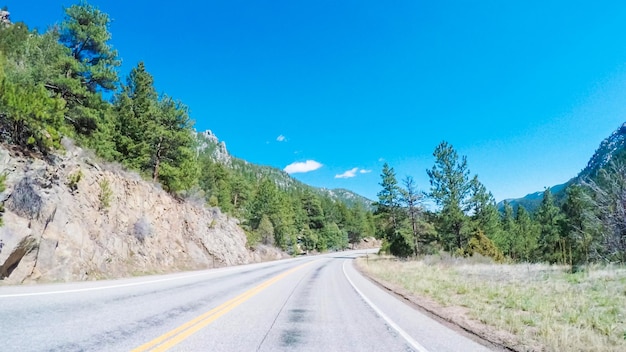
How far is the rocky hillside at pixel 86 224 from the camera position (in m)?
12.3

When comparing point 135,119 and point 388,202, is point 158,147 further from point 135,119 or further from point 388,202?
point 388,202

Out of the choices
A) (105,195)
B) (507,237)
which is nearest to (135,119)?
(105,195)

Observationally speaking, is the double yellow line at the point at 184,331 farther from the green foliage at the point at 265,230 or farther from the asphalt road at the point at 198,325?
the green foliage at the point at 265,230

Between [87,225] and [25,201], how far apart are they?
4.32m

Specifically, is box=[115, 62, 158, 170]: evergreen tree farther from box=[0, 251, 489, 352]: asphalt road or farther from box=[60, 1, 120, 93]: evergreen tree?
box=[0, 251, 489, 352]: asphalt road

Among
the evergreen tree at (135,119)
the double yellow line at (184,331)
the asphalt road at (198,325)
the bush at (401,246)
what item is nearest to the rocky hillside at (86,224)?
the evergreen tree at (135,119)

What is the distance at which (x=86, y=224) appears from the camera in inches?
674

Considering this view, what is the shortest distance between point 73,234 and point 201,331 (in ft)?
43.0

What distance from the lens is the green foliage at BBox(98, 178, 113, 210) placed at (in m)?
19.7

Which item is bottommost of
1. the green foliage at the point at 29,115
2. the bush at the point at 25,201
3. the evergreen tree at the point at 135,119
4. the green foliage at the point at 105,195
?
the bush at the point at 25,201

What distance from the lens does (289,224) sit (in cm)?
6756

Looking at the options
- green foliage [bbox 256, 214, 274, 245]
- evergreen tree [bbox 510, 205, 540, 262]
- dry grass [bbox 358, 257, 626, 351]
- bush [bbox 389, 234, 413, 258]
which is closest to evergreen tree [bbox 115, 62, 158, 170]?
dry grass [bbox 358, 257, 626, 351]

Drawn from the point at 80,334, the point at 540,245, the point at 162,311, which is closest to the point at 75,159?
the point at 162,311

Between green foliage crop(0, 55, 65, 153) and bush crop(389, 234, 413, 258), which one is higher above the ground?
green foliage crop(0, 55, 65, 153)
